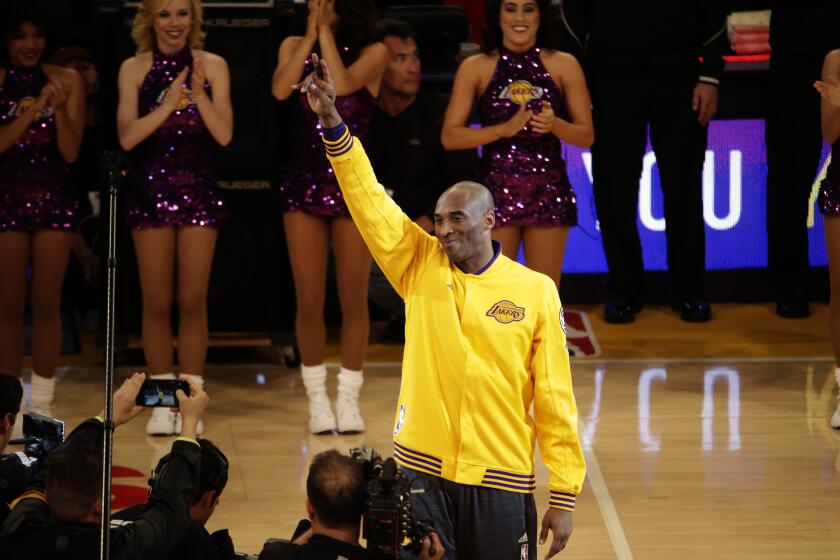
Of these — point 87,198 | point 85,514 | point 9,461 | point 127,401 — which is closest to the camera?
point 85,514

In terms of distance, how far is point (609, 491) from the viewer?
5.64m

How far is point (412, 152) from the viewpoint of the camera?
24.8 ft

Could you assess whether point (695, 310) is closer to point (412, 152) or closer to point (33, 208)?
point (412, 152)

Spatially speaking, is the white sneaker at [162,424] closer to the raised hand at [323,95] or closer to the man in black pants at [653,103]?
the raised hand at [323,95]

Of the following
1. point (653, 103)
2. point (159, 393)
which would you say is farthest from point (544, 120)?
point (159, 393)

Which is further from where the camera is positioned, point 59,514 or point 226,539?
point 226,539

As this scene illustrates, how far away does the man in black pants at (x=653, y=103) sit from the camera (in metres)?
7.95

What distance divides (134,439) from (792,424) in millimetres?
2955

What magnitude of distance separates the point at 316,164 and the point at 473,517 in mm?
2693

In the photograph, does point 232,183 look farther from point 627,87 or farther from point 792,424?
point 792,424

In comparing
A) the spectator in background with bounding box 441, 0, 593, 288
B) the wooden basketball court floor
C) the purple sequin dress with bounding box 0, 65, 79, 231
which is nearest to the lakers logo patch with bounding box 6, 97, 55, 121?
the purple sequin dress with bounding box 0, 65, 79, 231

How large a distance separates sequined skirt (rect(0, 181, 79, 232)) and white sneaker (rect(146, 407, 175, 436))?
0.93 meters

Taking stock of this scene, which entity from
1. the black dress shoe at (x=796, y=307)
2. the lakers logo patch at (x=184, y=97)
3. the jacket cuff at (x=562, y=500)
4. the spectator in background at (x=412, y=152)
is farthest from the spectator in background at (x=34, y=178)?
the black dress shoe at (x=796, y=307)

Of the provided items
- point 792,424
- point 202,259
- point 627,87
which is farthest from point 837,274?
point 202,259
